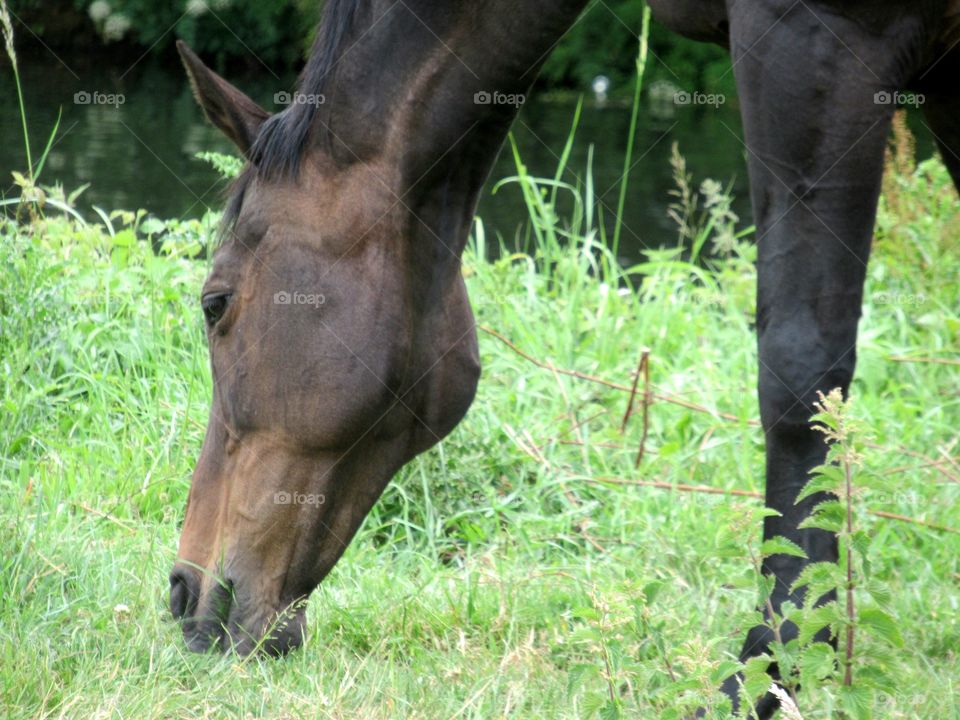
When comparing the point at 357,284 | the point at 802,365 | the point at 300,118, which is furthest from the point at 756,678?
the point at 300,118

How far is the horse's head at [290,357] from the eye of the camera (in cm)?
238

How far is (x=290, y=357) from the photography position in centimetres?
238

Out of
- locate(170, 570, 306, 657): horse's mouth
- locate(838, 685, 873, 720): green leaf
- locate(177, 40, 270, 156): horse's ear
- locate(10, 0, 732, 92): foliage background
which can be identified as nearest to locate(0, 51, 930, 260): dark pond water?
locate(10, 0, 732, 92): foliage background

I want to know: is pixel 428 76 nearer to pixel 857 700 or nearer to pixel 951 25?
pixel 951 25

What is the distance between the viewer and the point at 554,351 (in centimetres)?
456

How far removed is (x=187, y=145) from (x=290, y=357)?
866cm

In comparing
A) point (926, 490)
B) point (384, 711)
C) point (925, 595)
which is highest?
point (926, 490)

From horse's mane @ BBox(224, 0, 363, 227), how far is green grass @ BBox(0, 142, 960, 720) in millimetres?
975

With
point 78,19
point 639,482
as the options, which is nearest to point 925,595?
point 639,482

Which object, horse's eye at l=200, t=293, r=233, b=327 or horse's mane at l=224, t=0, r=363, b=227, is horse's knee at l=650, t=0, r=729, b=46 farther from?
horse's eye at l=200, t=293, r=233, b=327

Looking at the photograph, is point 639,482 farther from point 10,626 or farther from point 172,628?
point 10,626

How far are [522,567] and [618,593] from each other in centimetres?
115

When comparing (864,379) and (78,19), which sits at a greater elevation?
(78,19)

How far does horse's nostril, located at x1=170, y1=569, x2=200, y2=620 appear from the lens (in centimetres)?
243
